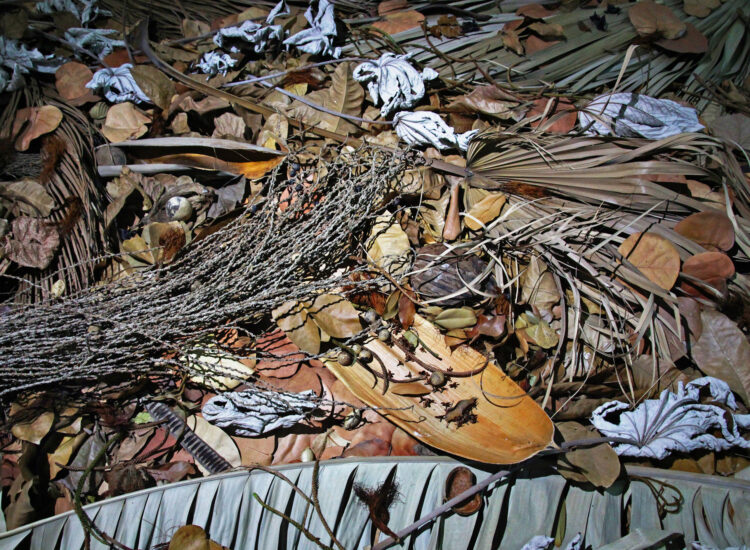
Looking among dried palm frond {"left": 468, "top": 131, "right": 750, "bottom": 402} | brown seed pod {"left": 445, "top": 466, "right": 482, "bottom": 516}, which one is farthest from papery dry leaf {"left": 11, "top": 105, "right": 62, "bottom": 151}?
brown seed pod {"left": 445, "top": 466, "right": 482, "bottom": 516}

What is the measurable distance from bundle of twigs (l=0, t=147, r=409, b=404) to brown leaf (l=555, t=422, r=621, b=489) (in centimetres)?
82

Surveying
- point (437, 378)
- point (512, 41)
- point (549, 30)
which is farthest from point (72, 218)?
point (549, 30)

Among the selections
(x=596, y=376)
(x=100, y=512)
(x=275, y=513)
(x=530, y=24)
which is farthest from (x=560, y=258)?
(x=100, y=512)

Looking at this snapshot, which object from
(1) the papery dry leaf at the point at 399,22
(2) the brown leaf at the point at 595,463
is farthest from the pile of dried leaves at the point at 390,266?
(1) the papery dry leaf at the point at 399,22

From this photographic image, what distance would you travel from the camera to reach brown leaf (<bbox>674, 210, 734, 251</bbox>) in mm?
1344

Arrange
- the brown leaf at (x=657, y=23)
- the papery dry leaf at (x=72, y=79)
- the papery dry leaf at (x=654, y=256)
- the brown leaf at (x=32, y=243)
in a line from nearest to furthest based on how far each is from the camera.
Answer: the papery dry leaf at (x=654, y=256) < the brown leaf at (x=32, y=243) < the brown leaf at (x=657, y=23) < the papery dry leaf at (x=72, y=79)

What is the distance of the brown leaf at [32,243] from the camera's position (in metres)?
1.44

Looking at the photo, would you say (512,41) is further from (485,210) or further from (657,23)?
(485,210)

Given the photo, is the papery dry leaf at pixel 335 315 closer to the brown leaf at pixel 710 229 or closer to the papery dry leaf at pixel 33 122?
the brown leaf at pixel 710 229

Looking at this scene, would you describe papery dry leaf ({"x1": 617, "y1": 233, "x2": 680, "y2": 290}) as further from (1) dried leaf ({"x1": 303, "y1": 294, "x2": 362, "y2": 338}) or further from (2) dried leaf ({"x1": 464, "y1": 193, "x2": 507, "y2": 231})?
(1) dried leaf ({"x1": 303, "y1": 294, "x2": 362, "y2": 338})

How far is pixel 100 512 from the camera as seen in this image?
1188 millimetres

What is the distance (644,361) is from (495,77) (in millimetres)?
1121

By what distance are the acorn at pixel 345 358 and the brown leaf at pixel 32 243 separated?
39.0 inches

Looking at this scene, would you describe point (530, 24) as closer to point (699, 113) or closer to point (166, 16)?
point (699, 113)
